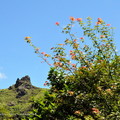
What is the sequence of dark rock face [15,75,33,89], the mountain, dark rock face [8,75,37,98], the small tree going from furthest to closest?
dark rock face [15,75,33,89], dark rock face [8,75,37,98], the mountain, the small tree

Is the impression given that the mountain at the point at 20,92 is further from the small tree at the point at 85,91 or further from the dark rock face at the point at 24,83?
the small tree at the point at 85,91

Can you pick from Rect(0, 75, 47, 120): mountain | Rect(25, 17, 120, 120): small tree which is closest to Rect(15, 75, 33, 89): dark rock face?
Rect(0, 75, 47, 120): mountain

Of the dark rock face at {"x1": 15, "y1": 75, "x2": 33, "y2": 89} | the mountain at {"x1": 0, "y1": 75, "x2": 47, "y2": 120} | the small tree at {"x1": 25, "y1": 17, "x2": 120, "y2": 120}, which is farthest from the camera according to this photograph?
the dark rock face at {"x1": 15, "y1": 75, "x2": 33, "y2": 89}

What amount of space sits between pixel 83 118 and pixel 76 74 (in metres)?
1.40

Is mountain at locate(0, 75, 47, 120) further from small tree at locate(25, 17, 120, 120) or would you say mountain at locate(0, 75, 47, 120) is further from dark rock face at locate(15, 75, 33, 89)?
small tree at locate(25, 17, 120, 120)

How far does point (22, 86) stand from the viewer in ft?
445

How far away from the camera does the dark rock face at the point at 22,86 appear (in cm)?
12677

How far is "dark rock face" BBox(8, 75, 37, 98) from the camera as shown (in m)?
127

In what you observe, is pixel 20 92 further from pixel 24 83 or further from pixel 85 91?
pixel 85 91

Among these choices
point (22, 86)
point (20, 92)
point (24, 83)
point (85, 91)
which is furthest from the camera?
point (24, 83)

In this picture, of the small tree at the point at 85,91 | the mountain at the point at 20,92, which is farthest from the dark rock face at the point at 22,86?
the small tree at the point at 85,91

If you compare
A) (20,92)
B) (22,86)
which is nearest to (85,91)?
(20,92)

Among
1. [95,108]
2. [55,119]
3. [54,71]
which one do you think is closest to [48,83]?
[54,71]

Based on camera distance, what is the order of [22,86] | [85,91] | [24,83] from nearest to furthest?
[85,91] < [22,86] < [24,83]
